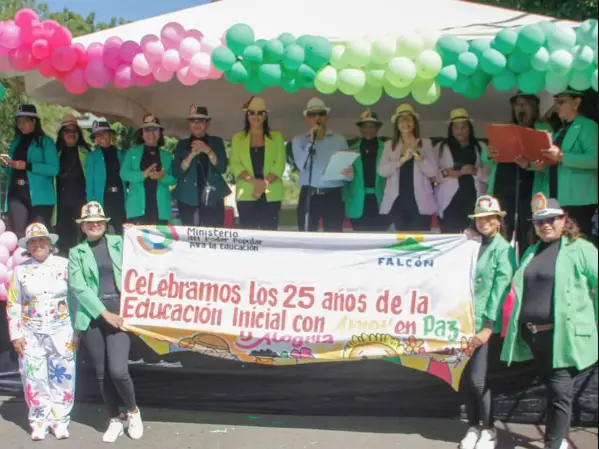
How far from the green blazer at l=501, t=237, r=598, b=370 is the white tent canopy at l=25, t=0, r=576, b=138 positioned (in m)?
1.82

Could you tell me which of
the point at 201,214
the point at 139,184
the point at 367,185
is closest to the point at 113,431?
the point at 201,214

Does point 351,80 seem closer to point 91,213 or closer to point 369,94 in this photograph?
point 369,94

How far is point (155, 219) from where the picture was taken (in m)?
6.40

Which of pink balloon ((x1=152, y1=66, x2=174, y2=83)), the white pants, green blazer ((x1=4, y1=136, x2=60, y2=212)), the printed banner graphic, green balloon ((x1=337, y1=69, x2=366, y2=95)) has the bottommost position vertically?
the white pants

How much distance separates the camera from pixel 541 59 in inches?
183

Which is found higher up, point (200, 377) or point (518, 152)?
point (518, 152)

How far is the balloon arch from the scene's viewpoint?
467 cm

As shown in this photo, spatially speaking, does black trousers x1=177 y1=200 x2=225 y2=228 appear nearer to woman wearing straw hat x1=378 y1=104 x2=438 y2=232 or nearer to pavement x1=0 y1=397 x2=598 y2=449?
woman wearing straw hat x1=378 y1=104 x2=438 y2=232

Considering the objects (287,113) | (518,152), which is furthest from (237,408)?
(287,113)

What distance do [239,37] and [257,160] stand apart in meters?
1.49

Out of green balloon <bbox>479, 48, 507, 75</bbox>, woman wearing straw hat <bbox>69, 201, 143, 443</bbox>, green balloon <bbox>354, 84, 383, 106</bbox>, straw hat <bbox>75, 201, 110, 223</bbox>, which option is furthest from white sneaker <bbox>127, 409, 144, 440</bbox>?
green balloon <bbox>479, 48, 507, 75</bbox>

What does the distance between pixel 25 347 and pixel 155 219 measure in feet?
6.28

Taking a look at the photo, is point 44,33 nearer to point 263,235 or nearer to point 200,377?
point 263,235

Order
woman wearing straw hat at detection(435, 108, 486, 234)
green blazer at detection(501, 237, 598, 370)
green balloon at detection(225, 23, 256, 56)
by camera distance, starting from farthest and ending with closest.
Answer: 1. woman wearing straw hat at detection(435, 108, 486, 234)
2. green balloon at detection(225, 23, 256, 56)
3. green blazer at detection(501, 237, 598, 370)
